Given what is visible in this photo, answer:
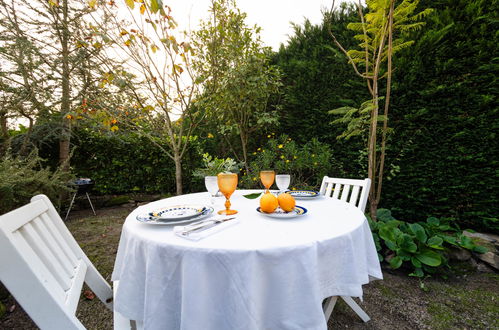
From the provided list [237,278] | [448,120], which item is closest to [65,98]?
[237,278]

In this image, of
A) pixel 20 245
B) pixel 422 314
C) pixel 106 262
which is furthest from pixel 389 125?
pixel 106 262

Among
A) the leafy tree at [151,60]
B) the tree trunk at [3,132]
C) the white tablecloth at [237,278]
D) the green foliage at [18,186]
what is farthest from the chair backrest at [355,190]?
the tree trunk at [3,132]

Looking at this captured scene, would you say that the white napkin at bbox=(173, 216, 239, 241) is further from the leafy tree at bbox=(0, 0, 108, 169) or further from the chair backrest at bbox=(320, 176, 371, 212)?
the leafy tree at bbox=(0, 0, 108, 169)

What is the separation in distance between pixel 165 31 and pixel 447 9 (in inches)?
142

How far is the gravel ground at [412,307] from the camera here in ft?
5.54

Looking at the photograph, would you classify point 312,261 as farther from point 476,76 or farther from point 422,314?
point 476,76

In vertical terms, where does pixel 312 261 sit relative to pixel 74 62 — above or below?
below

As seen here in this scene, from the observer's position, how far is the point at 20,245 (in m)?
0.63

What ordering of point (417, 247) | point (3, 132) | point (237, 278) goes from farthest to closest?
point (3, 132) < point (417, 247) < point (237, 278)

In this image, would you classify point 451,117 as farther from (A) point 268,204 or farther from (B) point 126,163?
(B) point 126,163

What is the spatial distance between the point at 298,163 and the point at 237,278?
11.0 feet

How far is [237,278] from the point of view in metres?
0.69

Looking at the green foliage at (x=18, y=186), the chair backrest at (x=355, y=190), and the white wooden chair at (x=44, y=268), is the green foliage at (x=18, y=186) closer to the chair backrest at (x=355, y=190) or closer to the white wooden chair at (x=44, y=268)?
the white wooden chair at (x=44, y=268)

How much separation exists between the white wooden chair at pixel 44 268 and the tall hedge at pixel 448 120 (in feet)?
12.0
